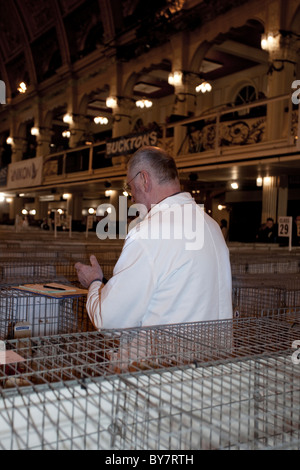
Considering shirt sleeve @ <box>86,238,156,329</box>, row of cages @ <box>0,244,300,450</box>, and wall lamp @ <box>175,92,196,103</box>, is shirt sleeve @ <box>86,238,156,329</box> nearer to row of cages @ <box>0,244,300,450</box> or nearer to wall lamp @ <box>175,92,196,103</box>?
row of cages @ <box>0,244,300,450</box>

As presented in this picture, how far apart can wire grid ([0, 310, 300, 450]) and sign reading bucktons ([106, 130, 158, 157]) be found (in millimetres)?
12839

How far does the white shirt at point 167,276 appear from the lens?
6.33 ft

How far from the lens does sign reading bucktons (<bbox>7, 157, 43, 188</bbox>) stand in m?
21.6

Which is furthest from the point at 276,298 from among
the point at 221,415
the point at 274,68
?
the point at 274,68

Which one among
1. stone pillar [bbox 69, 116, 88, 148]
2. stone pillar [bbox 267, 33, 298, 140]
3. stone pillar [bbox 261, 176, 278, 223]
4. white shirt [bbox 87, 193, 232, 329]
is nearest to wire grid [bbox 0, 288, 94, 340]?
white shirt [bbox 87, 193, 232, 329]

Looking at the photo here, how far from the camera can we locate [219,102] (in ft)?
66.2

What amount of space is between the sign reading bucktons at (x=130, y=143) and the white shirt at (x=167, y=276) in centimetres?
1232

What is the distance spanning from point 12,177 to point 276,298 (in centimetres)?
2091

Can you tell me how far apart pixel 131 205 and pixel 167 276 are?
113 cm

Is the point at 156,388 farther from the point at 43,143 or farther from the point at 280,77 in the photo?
the point at 43,143

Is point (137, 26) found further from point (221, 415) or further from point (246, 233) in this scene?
point (221, 415)

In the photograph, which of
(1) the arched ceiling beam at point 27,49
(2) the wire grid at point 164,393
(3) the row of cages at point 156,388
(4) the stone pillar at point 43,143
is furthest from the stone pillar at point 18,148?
(2) the wire grid at point 164,393

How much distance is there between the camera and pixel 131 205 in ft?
10.0

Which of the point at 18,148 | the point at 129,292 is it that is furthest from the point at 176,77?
the point at 129,292
